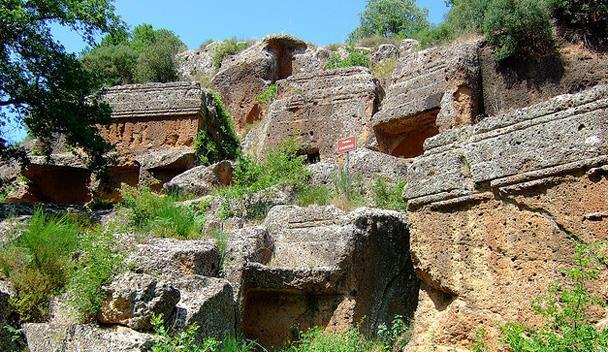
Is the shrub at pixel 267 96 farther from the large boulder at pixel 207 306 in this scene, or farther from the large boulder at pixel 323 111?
the large boulder at pixel 207 306

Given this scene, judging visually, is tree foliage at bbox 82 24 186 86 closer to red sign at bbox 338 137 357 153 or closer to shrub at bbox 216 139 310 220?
shrub at bbox 216 139 310 220

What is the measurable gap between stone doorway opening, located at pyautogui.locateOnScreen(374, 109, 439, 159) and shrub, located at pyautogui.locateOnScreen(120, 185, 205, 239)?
205 inches

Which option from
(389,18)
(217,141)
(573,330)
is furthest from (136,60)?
(573,330)

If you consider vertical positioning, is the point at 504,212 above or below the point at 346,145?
below

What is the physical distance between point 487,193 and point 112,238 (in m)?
3.58

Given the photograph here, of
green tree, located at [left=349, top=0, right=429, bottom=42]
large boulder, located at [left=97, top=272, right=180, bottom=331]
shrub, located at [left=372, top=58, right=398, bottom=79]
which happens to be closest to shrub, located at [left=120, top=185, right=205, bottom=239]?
large boulder, located at [left=97, top=272, right=180, bottom=331]

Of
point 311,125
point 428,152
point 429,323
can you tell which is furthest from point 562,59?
point 429,323

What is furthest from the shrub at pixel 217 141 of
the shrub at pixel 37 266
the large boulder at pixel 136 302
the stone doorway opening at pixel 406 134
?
the large boulder at pixel 136 302

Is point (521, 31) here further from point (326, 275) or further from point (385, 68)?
point (326, 275)

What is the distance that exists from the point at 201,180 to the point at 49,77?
335cm

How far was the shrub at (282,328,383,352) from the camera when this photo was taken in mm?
6410

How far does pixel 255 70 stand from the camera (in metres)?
20.6

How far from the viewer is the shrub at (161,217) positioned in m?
8.09

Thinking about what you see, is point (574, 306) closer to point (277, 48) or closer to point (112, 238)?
point (112, 238)
